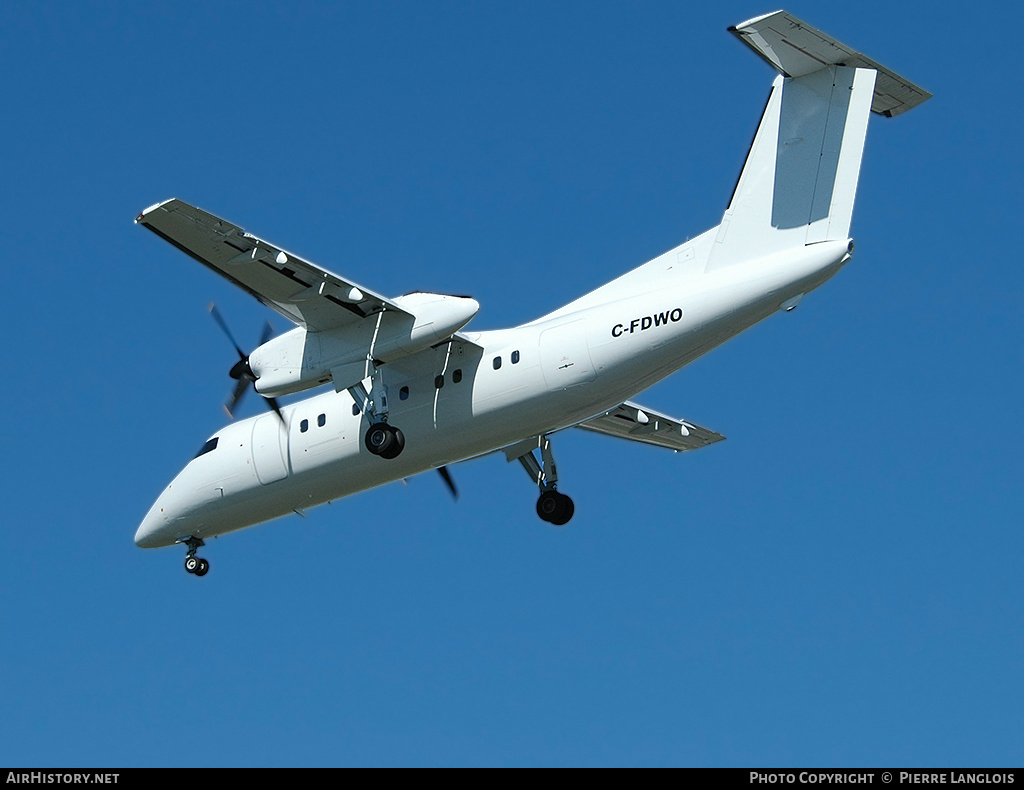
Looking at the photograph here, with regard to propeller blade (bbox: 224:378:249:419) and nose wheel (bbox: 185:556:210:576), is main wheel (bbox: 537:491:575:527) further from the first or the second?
nose wheel (bbox: 185:556:210:576)

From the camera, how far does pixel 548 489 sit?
25016 millimetres

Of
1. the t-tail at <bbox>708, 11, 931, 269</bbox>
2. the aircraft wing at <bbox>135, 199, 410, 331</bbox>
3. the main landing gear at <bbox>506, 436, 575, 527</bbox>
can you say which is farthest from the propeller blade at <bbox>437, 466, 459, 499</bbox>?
the t-tail at <bbox>708, 11, 931, 269</bbox>

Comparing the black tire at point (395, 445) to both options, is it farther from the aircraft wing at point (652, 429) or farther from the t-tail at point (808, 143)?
the t-tail at point (808, 143)

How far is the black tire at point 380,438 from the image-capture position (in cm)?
2192

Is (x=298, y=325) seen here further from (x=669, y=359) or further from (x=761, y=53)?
(x=761, y=53)

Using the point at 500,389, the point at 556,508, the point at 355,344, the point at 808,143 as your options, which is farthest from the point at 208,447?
the point at 808,143

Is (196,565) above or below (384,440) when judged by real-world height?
below

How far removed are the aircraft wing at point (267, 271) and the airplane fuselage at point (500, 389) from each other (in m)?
1.40

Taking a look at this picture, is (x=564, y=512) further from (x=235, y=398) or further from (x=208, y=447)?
(x=208, y=447)

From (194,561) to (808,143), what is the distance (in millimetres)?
13459

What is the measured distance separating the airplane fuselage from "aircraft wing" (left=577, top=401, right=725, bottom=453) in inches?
169

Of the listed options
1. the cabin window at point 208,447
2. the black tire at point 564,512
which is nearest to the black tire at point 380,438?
the black tire at point 564,512
